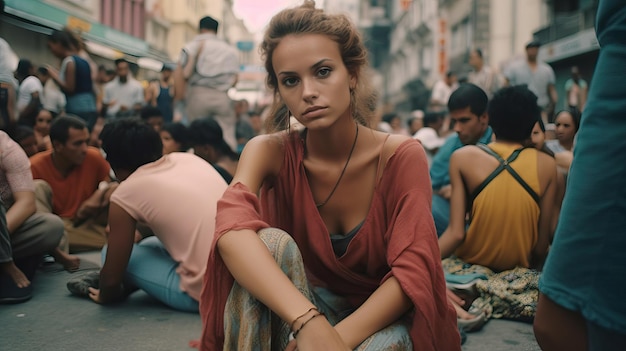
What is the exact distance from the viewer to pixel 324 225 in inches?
93.8

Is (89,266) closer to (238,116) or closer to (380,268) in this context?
(380,268)

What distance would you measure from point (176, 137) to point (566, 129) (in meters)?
3.56

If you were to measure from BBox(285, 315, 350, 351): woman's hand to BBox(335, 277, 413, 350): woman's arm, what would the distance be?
7 cm

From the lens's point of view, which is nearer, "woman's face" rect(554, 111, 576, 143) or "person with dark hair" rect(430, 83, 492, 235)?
"person with dark hair" rect(430, 83, 492, 235)

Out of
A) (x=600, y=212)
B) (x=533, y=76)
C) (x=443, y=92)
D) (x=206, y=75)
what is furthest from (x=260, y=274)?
(x=443, y=92)

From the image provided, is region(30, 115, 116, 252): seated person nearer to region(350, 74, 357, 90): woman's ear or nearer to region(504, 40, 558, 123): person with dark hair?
region(350, 74, 357, 90): woman's ear

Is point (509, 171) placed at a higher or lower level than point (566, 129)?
lower

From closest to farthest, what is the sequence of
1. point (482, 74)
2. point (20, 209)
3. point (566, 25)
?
point (20, 209) → point (482, 74) → point (566, 25)

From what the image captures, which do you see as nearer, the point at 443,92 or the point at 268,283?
the point at 268,283

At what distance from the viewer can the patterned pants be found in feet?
6.82

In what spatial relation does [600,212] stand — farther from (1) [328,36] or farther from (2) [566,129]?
(2) [566,129]

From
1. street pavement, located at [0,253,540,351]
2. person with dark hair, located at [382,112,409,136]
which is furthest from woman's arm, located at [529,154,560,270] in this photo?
person with dark hair, located at [382,112,409,136]

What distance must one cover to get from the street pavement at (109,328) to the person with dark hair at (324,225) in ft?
3.45

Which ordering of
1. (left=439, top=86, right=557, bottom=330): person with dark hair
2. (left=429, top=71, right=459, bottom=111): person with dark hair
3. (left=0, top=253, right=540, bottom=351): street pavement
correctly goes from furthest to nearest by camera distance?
(left=429, top=71, right=459, bottom=111): person with dark hair
(left=439, top=86, right=557, bottom=330): person with dark hair
(left=0, top=253, right=540, bottom=351): street pavement
